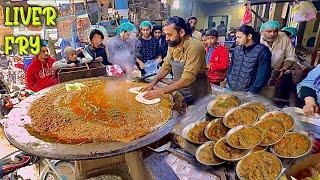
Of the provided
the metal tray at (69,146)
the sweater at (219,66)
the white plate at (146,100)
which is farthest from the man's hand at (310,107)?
the sweater at (219,66)

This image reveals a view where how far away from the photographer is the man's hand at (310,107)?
2197mm

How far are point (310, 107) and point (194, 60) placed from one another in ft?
4.26

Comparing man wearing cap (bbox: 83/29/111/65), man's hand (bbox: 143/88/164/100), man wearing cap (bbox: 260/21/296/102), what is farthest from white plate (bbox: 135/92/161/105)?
man wearing cap (bbox: 260/21/296/102)

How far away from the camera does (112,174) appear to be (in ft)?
7.06

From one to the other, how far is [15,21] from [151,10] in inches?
325

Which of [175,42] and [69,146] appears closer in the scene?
[69,146]

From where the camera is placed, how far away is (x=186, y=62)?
9.79 feet

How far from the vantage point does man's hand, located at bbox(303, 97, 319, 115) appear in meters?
2.20

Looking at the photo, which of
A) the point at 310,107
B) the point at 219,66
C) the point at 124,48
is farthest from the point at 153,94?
the point at 124,48

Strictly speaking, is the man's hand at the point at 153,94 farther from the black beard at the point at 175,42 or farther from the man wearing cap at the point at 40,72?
the man wearing cap at the point at 40,72

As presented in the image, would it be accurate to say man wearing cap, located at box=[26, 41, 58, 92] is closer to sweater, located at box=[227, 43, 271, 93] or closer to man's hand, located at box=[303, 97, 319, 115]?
sweater, located at box=[227, 43, 271, 93]

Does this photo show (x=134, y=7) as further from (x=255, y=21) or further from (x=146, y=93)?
(x=146, y=93)

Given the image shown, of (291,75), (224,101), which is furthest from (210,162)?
(291,75)

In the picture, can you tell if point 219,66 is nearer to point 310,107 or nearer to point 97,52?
point 97,52
